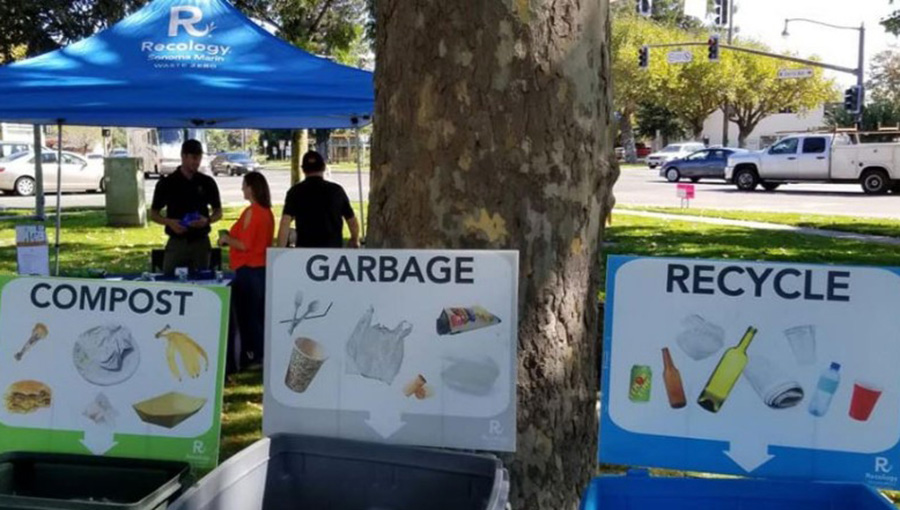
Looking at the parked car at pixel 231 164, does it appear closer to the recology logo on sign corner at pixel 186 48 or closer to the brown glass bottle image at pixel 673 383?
the recology logo on sign corner at pixel 186 48

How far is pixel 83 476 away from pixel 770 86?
5764 centimetres

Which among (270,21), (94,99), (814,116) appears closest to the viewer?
(94,99)

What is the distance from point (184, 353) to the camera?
2592mm

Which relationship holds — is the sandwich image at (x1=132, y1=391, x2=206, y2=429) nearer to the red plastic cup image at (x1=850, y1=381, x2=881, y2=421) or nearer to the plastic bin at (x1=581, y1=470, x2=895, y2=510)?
the plastic bin at (x1=581, y1=470, x2=895, y2=510)

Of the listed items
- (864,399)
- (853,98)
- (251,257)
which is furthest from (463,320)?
(853,98)

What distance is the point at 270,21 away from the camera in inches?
666

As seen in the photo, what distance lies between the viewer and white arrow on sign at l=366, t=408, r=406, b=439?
252cm

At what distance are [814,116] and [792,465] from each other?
74076 millimetres

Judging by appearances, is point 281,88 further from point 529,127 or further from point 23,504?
point 23,504

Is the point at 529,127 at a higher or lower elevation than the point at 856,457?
higher

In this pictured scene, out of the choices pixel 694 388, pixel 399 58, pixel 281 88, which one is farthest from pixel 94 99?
pixel 694 388

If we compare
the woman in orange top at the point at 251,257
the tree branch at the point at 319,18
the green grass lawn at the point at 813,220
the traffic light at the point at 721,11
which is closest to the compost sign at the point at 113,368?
the woman in orange top at the point at 251,257

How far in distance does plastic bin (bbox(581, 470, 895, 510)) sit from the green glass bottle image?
9.1 inches

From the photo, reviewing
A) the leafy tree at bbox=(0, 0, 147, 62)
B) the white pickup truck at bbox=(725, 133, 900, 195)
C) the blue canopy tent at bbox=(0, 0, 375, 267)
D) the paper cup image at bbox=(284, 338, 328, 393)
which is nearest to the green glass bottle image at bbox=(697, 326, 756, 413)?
the paper cup image at bbox=(284, 338, 328, 393)
